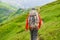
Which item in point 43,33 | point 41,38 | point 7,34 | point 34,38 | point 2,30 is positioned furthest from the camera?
point 2,30

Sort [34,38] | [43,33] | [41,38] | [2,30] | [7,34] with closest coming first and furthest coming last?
[34,38], [41,38], [43,33], [7,34], [2,30]

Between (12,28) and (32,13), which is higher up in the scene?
(32,13)

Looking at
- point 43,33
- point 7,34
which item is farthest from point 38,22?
point 7,34

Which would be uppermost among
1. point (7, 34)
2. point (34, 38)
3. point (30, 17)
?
point (30, 17)

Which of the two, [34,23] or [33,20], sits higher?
[33,20]

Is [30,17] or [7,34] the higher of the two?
[30,17]

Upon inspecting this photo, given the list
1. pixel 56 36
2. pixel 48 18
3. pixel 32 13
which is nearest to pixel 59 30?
pixel 56 36

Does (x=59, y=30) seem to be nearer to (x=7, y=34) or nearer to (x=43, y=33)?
(x=43, y=33)

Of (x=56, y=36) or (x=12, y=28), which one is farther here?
(x=12, y=28)

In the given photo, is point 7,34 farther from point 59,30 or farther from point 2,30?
point 59,30

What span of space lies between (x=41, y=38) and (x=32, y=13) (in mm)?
37041

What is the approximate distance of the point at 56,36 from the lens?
50.9m

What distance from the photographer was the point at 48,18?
76375mm

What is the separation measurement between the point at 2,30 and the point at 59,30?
3318 cm
